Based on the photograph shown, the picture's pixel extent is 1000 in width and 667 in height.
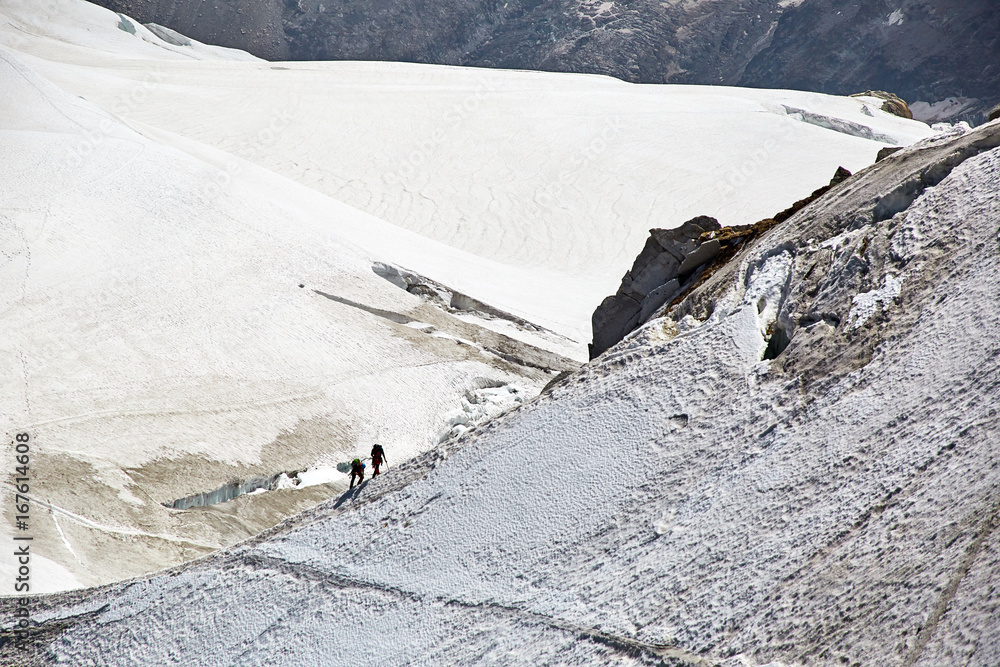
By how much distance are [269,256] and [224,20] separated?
51685 mm

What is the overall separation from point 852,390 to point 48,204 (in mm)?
13391

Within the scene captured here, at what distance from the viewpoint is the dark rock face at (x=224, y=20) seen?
56344 millimetres

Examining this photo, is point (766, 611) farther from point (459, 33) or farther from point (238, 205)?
point (459, 33)

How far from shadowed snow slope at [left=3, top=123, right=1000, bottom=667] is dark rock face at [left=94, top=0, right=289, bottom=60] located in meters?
59.5

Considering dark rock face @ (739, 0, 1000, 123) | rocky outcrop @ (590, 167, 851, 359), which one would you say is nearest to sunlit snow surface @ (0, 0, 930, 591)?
rocky outcrop @ (590, 167, 851, 359)

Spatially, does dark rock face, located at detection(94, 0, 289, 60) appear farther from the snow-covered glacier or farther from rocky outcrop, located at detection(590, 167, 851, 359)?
rocky outcrop, located at detection(590, 167, 851, 359)

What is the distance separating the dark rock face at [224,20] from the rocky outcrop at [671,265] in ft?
188

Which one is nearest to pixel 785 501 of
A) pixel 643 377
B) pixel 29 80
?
pixel 643 377

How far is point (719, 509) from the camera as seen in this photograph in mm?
→ 4871

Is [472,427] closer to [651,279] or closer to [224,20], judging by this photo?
[651,279]

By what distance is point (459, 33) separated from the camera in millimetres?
64438

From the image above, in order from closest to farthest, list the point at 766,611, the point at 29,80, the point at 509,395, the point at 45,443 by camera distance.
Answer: the point at 766,611
the point at 45,443
the point at 509,395
the point at 29,80

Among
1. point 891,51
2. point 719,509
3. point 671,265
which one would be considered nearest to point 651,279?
point 671,265

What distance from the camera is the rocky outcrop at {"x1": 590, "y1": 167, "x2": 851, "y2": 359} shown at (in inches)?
309
